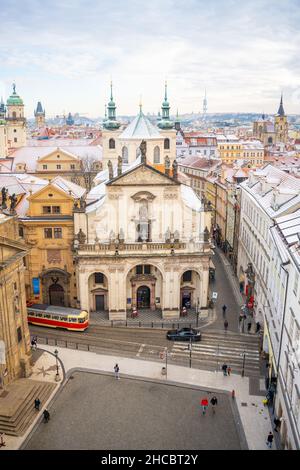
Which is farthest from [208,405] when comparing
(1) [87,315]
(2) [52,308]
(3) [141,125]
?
(3) [141,125]

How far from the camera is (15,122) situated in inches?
5906

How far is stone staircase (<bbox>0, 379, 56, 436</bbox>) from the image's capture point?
3903cm

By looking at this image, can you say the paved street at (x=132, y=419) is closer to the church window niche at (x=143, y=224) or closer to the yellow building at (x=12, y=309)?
the yellow building at (x=12, y=309)

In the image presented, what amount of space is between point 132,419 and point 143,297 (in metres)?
24.8

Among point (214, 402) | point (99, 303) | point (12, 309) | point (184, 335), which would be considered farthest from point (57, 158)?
point (214, 402)

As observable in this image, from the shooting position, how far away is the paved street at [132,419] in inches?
1463

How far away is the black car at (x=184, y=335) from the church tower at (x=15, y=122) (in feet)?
366

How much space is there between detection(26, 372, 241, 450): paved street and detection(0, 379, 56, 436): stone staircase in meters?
1.44

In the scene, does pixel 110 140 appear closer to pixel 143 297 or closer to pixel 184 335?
pixel 143 297

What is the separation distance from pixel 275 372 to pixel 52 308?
2859 cm

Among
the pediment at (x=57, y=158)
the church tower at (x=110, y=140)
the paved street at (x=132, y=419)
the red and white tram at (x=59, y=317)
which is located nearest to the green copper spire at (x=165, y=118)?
the church tower at (x=110, y=140)

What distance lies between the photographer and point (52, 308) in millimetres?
58344

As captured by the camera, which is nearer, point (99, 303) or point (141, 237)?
point (141, 237)

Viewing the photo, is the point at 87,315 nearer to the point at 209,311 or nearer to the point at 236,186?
the point at 209,311
